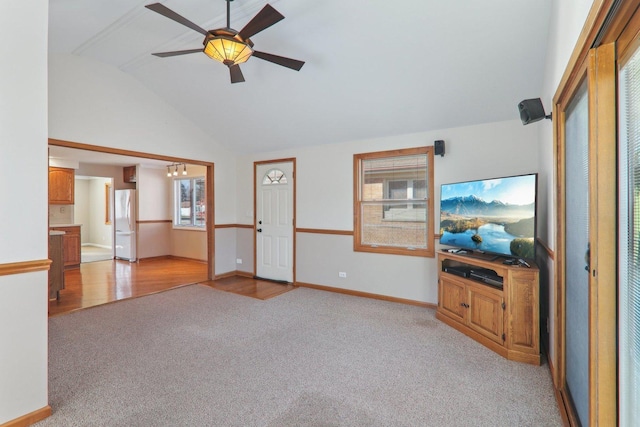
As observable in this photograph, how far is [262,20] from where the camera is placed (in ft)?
7.25

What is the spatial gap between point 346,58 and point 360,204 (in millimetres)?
2051

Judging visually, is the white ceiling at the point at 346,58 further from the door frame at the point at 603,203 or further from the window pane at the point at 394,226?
the door frame at the point at 603,203

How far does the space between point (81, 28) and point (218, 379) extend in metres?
3.78

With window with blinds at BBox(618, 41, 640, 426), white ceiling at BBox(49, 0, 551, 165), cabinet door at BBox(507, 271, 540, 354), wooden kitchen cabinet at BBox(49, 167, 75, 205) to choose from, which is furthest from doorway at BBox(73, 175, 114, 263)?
window with blinds at BBox(618, 41, 640, 426)

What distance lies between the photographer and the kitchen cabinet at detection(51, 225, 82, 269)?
20.7 feet

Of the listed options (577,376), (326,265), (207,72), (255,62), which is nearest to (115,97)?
(207,72)

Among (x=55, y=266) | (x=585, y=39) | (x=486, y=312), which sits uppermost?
(x=585, y=39)

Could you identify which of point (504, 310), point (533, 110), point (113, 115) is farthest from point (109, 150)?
point (504, 310)

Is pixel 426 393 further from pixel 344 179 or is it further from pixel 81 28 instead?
pixel 81 28

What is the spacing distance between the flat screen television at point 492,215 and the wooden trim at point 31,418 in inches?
142

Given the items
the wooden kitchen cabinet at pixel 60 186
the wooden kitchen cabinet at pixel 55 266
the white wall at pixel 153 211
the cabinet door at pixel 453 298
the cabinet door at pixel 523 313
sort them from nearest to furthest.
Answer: the cabinet door at pixel 523 313, the cabinet door at pixel 453 298, the wooden kitchen cabinet at pixel 55 266, the wooden kitchen cabinet at pixel 60 186, the white wall at pixel 153 211

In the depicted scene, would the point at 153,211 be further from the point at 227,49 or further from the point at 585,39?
the point at 585,39

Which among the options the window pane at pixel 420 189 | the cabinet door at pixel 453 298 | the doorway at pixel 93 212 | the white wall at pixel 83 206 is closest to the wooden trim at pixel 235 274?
the window pane at pixel 420 189

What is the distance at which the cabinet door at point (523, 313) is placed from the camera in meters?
2.54
